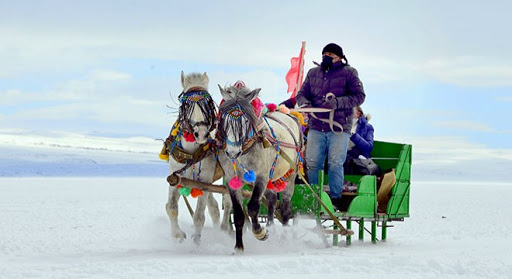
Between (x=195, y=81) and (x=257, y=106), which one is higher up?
(x=195, y=81)

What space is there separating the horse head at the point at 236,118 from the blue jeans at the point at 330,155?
2.11 m

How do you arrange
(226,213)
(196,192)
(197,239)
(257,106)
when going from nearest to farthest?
(257,106)
(196,192)
(197,239)
(226,213)

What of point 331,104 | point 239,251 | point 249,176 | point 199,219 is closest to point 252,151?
point 249,176

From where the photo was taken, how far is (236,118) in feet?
28.7

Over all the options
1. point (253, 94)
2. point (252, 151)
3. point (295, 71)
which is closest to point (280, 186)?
point (252, 151)

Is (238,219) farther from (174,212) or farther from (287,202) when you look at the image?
(287,202)

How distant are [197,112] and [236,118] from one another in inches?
18.3

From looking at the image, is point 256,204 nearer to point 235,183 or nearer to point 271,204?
point 235,183

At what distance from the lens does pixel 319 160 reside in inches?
435

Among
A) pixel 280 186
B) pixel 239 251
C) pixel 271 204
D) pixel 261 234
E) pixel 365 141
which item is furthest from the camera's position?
pixel 365 141

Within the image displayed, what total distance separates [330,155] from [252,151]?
198 centimetres

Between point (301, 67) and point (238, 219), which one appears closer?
point (238, 219)

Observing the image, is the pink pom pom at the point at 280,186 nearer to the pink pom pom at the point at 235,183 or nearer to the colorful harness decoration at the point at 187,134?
the colorful harness decoration at the point at 187,134

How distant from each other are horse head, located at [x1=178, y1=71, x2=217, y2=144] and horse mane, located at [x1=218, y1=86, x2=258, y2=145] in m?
0.17
